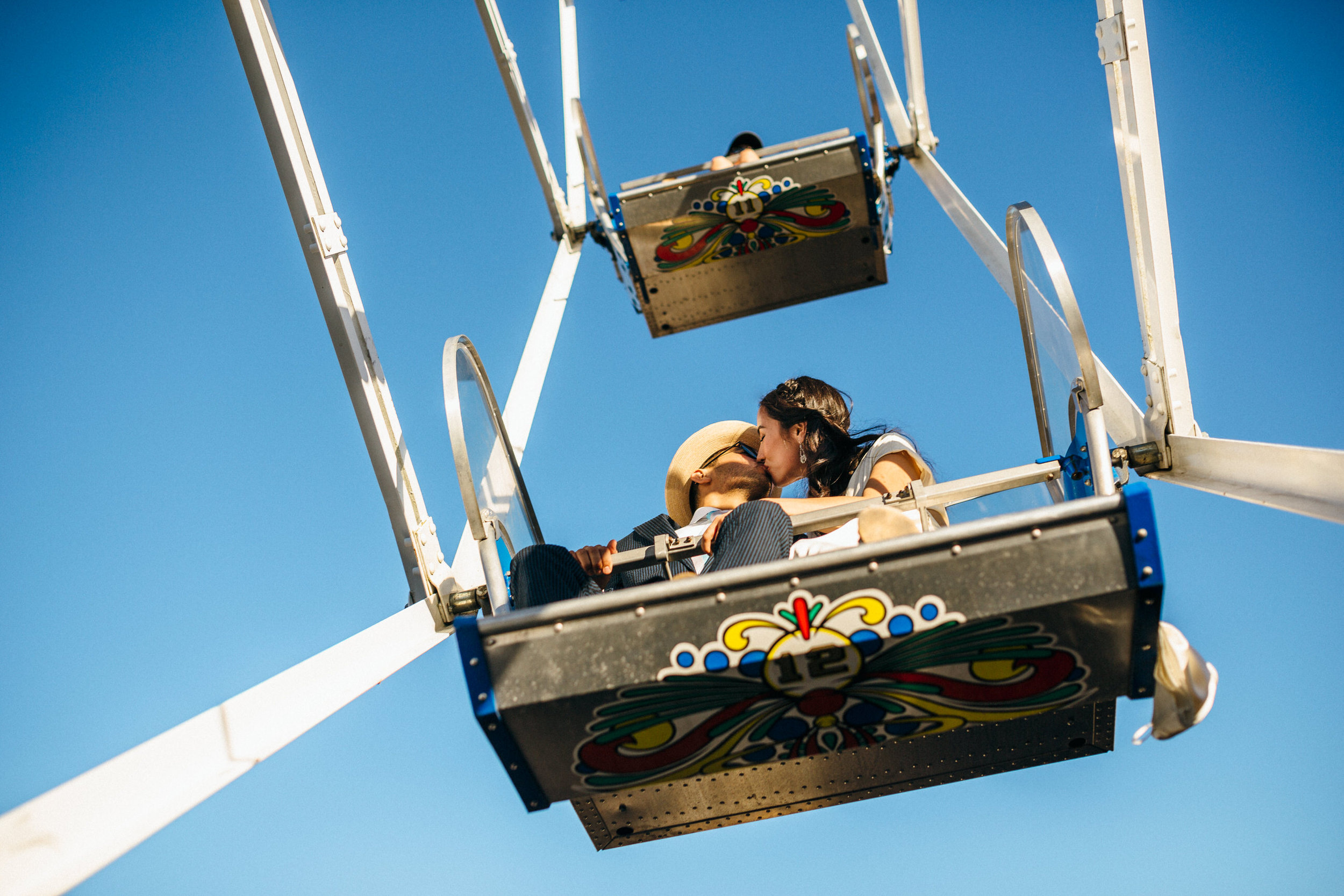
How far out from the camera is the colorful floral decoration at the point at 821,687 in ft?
6.73

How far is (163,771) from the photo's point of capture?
182 centimetres

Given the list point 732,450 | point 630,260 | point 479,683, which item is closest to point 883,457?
point 732,450

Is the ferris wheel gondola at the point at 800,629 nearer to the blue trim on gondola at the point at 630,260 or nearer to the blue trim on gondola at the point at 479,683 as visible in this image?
the blue trim on gondola at the point at 479,683

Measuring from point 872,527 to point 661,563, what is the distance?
0.89m

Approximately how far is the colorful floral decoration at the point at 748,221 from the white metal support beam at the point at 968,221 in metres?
0.55

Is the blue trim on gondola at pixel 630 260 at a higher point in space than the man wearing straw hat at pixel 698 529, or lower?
higher

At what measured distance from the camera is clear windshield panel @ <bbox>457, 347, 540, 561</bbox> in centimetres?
268

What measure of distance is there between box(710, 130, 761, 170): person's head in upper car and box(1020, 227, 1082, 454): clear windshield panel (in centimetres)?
249

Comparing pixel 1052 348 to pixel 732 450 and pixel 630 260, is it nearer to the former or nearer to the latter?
pixel 732 450

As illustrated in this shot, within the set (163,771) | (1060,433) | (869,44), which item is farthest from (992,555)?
(869,44)

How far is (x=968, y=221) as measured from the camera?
4.39m

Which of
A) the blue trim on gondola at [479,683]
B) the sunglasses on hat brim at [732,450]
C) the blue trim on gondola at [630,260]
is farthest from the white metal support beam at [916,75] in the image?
the blue trim on gondola at [479,683]

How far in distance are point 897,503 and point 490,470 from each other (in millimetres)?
1091

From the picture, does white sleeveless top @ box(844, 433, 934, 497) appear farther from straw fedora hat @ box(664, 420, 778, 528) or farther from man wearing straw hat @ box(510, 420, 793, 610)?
straw fedora hat @ box(664, 420, 778, 528)
